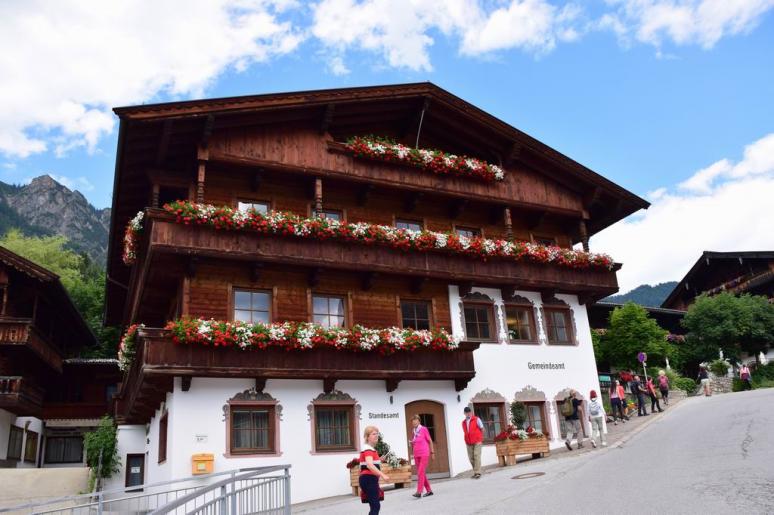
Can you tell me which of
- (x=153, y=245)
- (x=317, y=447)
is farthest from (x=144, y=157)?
(x=317, y=447)

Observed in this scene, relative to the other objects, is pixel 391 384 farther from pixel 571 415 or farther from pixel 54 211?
pixel 54 211

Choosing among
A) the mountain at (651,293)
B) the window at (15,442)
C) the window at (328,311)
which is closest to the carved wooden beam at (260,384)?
the window at (328,311)

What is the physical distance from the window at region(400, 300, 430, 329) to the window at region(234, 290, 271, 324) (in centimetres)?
445

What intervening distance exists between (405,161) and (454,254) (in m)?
3.50

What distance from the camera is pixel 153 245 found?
18.1 meters

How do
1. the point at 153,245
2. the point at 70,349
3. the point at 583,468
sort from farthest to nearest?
the point at 70,349, the point at 153,245, the point at 583,468

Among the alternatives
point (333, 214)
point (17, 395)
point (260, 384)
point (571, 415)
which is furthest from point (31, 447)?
→ point (571, 415)

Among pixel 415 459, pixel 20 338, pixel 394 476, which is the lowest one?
pixel 394 476

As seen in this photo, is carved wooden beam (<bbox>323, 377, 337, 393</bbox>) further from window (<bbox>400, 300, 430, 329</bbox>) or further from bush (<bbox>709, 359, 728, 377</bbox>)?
bush (<bbox>709, 359, 728, 377</bbox>)

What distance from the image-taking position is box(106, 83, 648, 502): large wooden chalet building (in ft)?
60.8

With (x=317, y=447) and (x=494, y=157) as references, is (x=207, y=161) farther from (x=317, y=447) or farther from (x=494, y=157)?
(x=494, y=157)

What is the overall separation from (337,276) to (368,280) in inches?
37.5

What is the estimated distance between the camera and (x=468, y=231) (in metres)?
25.6

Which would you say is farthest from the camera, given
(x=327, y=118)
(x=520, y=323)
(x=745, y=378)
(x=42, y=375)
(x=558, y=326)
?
(x=745, y=378)
